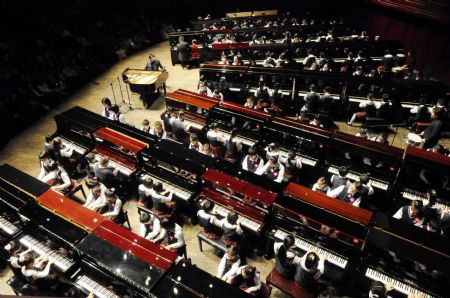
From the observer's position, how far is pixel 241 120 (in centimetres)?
887

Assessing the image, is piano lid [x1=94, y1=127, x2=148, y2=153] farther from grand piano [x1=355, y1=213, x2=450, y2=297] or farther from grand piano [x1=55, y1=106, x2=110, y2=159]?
grand piano [x1=355, y1=213, x2=450, y2=297]

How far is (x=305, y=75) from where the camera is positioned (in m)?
10.9

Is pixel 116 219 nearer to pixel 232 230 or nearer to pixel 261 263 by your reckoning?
pixel 232 230

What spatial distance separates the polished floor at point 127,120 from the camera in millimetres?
7047

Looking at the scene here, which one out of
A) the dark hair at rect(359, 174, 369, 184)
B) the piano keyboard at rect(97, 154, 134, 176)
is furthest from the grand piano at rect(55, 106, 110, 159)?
the dark hair at rect(359, 174, 369, 184)

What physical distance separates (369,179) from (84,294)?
6.30 m

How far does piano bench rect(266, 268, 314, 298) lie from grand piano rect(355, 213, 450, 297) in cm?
98

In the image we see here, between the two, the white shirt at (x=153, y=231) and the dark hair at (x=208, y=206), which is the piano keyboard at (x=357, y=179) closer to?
the dark hair at (x=208, y=206)

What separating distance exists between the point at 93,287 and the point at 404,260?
5237mm

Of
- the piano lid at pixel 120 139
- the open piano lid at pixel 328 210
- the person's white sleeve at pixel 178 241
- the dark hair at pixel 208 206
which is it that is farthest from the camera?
the piano lid at pixel 120 139

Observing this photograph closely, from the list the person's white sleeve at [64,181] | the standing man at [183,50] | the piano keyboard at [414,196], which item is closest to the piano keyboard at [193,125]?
the person's white sleeve at [64,181]

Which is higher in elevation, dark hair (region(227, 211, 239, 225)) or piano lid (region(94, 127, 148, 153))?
piano lid (region(94, 127, 148, 153))

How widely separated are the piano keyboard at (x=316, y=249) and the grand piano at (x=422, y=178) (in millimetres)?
1988

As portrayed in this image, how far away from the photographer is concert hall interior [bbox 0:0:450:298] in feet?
18.2
